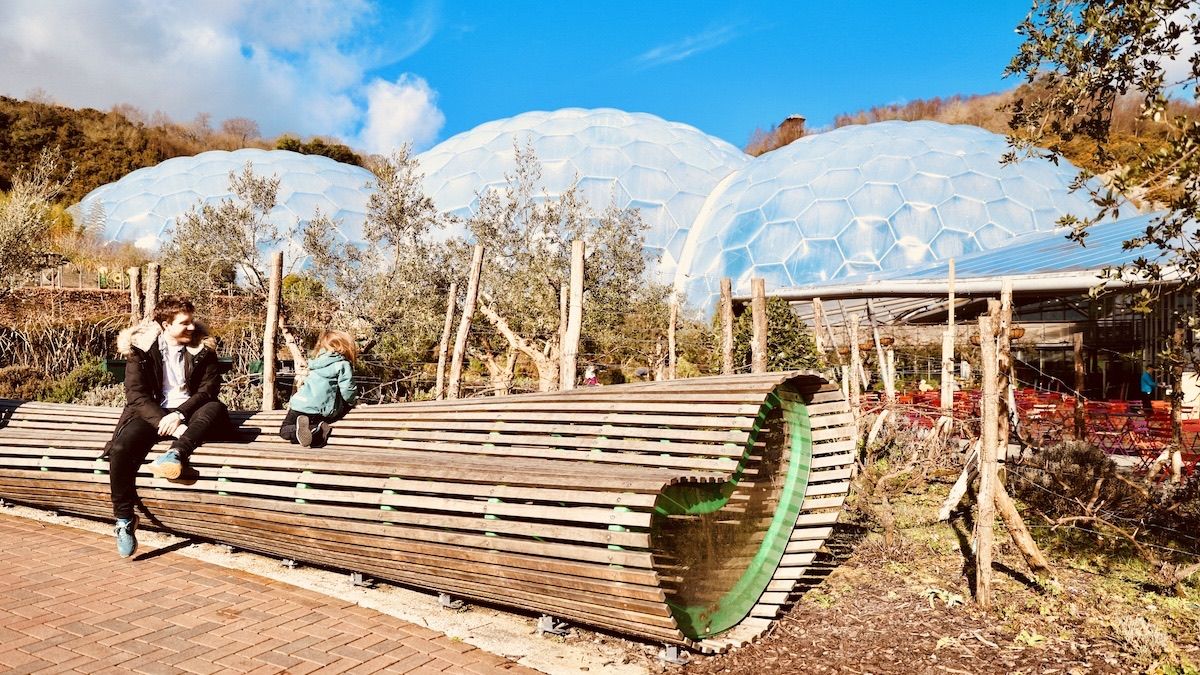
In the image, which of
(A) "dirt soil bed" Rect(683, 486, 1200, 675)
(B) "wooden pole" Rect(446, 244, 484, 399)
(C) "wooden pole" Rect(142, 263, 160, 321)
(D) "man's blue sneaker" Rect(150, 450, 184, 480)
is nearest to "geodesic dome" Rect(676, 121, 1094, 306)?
(B) "wooden pole" Rect(446, 244, 484, 399)

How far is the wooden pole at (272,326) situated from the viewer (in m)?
8.88

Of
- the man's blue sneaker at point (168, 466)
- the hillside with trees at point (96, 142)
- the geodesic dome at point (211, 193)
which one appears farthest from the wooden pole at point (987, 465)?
the hillside with trees at point (96, 142)

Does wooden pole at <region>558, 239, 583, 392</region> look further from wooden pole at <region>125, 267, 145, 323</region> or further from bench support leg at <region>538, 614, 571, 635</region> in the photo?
wooden pole at <region>125, 267, 145, 323</region>

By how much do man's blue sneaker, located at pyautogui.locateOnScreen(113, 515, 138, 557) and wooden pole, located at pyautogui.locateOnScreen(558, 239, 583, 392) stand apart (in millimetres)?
3925

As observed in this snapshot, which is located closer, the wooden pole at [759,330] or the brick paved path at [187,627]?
the brick paved path at [187,627]

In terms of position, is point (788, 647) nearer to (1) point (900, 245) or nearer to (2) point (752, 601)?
(2) point (752, 601)

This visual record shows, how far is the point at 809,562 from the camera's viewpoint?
15.9 ft

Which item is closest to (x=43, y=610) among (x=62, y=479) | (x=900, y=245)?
(x=62, y=479)

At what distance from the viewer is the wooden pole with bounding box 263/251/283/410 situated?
888 cm

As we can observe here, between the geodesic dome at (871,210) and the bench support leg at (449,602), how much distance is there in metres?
19.8

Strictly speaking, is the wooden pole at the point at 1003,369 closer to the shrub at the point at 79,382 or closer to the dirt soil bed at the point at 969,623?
the dirt soil bed at the point at 969,623

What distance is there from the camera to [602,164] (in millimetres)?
29109

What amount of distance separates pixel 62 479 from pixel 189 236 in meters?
10.5

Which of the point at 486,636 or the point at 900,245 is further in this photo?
the point at 900,245
